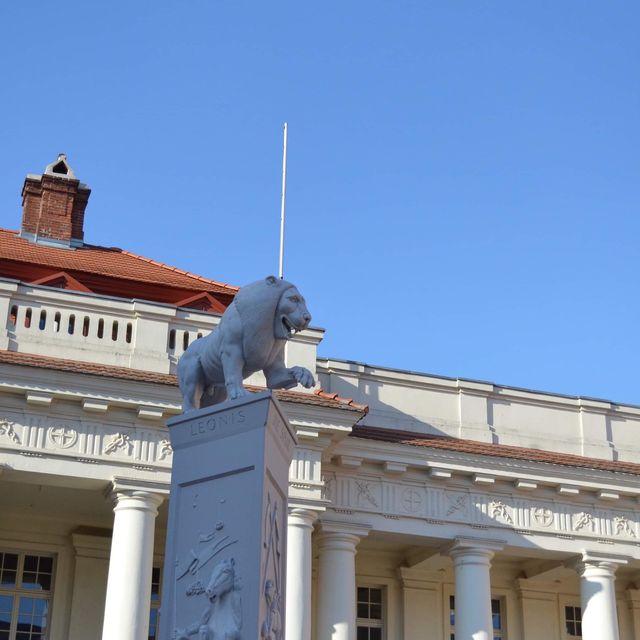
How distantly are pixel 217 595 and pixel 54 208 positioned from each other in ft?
68.4

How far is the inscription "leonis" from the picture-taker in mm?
9656

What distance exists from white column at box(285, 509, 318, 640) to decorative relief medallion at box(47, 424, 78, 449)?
3574mm

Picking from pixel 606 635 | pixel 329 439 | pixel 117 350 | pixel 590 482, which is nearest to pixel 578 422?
pixel 590 482

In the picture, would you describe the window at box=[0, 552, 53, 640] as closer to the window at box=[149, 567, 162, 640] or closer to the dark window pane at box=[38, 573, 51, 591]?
the dark window pane at box=[38, 573, 51, 591]

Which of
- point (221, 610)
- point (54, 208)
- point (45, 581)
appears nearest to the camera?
point (221, 610)

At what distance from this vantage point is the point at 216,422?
32.1 feet

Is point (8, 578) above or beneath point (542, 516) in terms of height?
beneath

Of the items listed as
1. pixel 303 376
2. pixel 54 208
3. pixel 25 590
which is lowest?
pixel 303 376

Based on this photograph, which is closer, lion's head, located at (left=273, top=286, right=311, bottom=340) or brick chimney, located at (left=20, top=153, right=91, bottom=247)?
lion's head, located at (left=273, top=286, right=311, bottom=340)

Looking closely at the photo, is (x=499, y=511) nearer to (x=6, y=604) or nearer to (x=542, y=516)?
(x=542, y=516)

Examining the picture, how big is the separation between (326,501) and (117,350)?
4.17m

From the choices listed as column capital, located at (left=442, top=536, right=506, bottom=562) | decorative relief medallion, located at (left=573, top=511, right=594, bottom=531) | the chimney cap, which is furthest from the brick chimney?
decorative relief medallion, located at (left=573, top=511, right=594, bottom=531)

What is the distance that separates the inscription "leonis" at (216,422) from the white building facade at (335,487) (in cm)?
976

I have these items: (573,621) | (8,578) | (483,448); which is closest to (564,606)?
(573,621)
